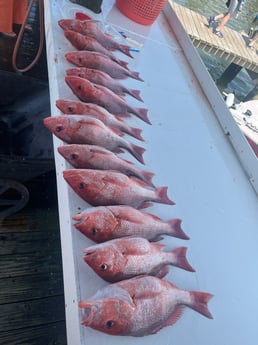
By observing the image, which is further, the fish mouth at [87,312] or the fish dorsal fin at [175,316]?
the fish dorsal fin at [175,316]

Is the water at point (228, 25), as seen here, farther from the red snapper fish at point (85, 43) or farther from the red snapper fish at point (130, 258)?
the red snapper fish at point (130, 258)

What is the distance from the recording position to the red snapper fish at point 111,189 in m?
1.26

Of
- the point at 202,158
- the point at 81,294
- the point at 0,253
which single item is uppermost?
the point at 202,158

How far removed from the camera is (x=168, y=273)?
127 cm

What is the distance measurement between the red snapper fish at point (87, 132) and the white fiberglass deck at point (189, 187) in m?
0.08

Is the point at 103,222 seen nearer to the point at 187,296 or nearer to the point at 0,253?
the point at 187,296

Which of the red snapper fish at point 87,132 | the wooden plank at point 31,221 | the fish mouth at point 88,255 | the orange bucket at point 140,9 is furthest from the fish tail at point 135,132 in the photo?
the orange bucket at point 140,9

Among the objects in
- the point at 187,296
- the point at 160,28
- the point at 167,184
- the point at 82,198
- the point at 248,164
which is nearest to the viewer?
the point at 187,296

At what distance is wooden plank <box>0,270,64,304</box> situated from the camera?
6.39ft

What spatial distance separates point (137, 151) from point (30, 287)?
1230 mm

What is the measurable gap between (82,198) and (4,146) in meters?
1.28

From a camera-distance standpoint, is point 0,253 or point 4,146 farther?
point 4,146

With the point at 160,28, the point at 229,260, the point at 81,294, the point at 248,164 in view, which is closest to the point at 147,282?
the point at 81,294

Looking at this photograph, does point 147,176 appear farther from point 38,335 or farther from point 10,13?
point 10,13
